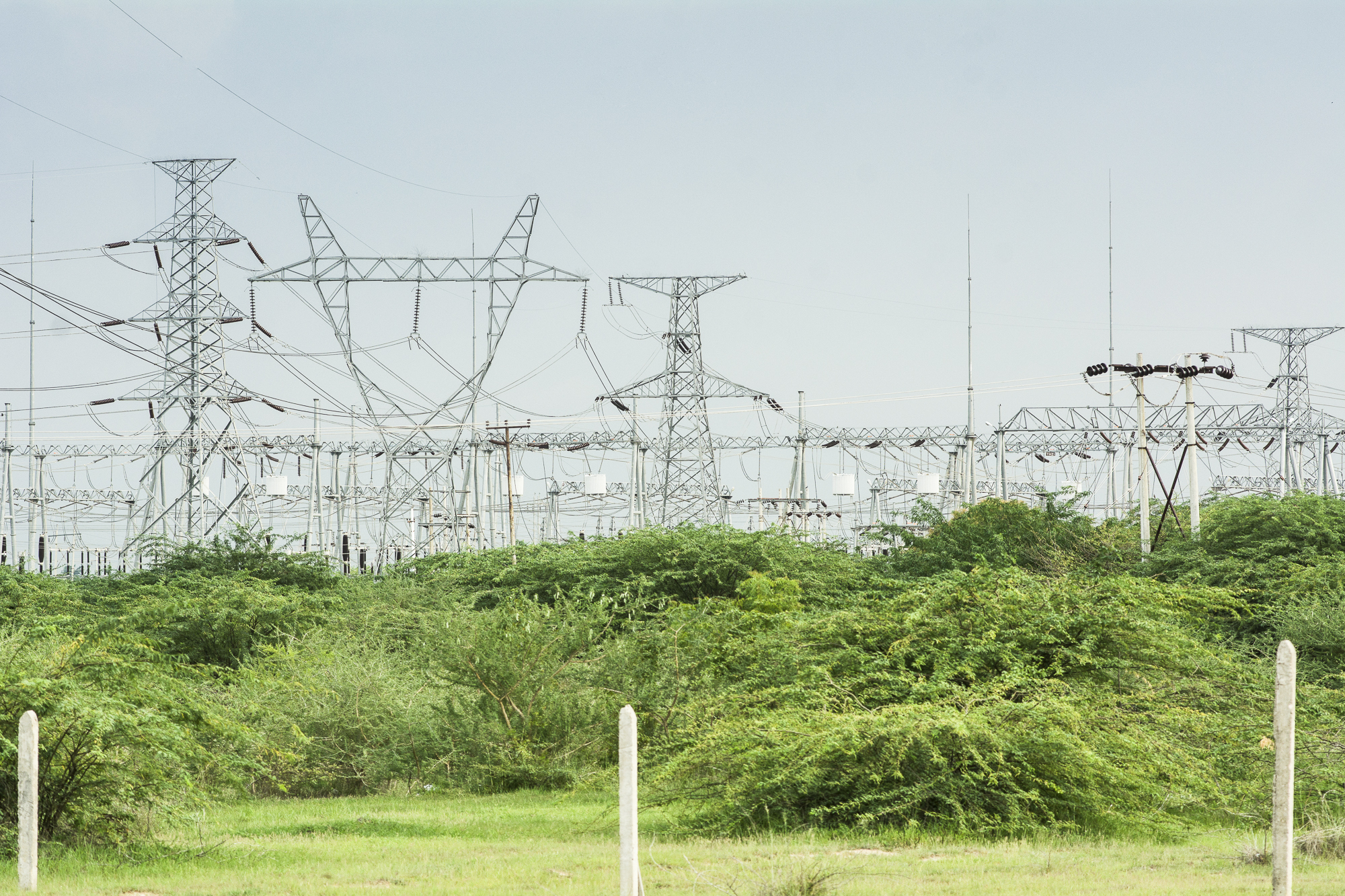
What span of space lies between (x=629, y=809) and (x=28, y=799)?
15.2ft

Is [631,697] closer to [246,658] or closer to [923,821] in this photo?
[923,821]

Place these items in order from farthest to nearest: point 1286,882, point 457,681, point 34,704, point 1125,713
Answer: point 457,681
point 1125,713
point 34,704
point 1286,882

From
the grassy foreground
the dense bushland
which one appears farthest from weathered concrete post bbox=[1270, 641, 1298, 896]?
the dense bushland

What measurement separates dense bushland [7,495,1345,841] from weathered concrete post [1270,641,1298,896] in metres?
4.10

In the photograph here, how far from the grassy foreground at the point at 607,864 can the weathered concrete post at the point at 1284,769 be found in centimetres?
153

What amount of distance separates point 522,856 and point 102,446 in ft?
222

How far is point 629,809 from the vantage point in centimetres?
712

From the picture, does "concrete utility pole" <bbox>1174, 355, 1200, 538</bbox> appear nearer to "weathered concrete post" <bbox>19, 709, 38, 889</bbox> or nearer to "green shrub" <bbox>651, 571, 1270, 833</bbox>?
"green shrub" <bbox>651, 571, 1270, 833</bbox>

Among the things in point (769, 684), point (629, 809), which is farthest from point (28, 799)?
point (769, 684)

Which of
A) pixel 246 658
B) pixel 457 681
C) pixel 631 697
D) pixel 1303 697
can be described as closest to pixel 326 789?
pixel 457 681

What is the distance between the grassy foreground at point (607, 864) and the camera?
928cm

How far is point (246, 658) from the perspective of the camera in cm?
2480

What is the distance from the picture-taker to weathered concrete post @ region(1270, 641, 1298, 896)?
→ 7055mm

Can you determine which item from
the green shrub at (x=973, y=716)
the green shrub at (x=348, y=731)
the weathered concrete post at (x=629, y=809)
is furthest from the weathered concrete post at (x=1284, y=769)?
the green shrub at (x=348, y=731)
